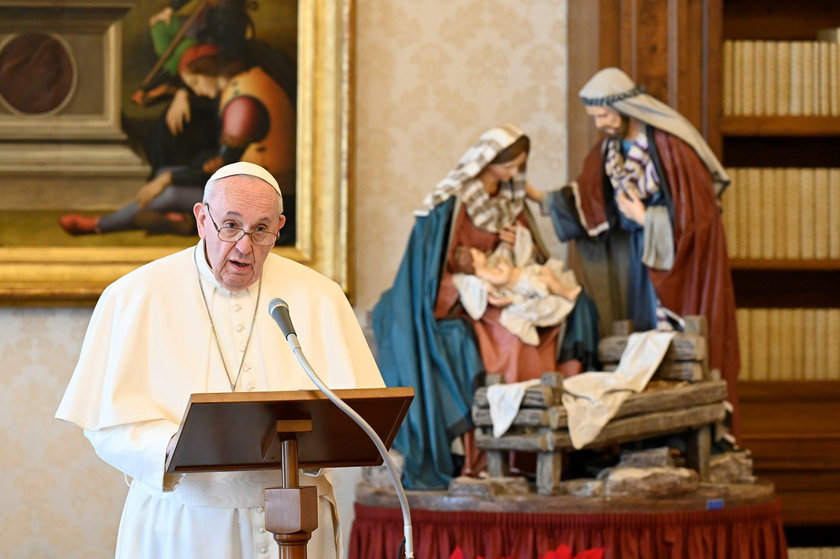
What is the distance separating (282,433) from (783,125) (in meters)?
3.82

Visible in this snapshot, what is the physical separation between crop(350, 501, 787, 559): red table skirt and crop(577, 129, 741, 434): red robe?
1.97 ft

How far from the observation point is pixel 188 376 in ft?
9.48

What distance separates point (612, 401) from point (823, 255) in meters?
1.72

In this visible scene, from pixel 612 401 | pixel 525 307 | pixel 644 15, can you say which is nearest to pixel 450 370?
pixel 525 307

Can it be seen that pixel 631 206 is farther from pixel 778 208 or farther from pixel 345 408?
pixel 345 408

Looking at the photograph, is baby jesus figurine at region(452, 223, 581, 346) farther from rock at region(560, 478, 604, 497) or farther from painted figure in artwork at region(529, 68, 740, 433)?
rock at region(560, 478, 604, 497)

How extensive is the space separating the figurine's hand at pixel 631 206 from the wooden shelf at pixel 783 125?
2.61 feet

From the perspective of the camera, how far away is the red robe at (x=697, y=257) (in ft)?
16.0

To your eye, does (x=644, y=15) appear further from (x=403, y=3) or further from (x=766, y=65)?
(x=403, y=3)

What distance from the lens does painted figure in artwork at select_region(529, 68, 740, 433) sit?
4.89 metres

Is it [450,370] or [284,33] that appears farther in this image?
[284,33]

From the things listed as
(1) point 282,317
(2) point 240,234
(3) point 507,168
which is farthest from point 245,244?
(3) point 507,168

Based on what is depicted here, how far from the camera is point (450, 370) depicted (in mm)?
4820

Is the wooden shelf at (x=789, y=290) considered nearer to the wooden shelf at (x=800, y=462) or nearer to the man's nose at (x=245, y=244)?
the wooden shelf at (x=800, y=462)
